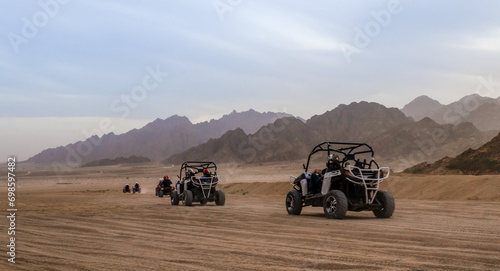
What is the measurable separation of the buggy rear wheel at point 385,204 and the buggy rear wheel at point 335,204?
1.10 m

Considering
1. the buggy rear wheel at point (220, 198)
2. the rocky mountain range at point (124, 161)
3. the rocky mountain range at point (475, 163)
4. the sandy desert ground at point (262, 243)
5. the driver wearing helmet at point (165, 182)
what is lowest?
the sandy desert ground at point (262, 243)

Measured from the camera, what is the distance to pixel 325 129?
137625 millimetres

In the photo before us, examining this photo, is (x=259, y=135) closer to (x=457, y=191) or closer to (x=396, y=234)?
(x=457, y=191)

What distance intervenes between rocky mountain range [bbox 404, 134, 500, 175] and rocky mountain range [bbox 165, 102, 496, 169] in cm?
5945

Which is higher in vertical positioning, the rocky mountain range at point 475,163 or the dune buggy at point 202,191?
the rocky mountain range at point 475,163

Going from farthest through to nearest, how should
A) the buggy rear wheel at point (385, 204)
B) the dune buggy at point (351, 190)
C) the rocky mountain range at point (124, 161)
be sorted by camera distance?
the rocky mountain range at point (124, 161)
the buggy rear wheel at point (385, 204)
the dune buggy at point (351, 190)

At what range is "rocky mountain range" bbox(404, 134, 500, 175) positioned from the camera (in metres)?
31.5

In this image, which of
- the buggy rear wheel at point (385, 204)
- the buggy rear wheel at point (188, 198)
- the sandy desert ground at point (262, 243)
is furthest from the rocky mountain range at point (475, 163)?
the buggy rear wheel at point (385, 204)

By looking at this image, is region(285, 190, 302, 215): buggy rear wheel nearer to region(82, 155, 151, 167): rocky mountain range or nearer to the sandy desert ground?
the sandy desert ground

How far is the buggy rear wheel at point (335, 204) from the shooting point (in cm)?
1315

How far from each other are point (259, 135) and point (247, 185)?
325 ft

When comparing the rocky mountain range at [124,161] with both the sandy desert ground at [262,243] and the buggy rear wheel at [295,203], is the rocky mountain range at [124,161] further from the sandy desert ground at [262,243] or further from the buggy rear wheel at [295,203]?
the sandy desert ground at [262,243]

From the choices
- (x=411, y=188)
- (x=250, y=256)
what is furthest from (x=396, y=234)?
(x=411, y=188)

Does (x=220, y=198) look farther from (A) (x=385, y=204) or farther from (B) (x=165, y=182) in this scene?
(B) (x=165, y=182)
